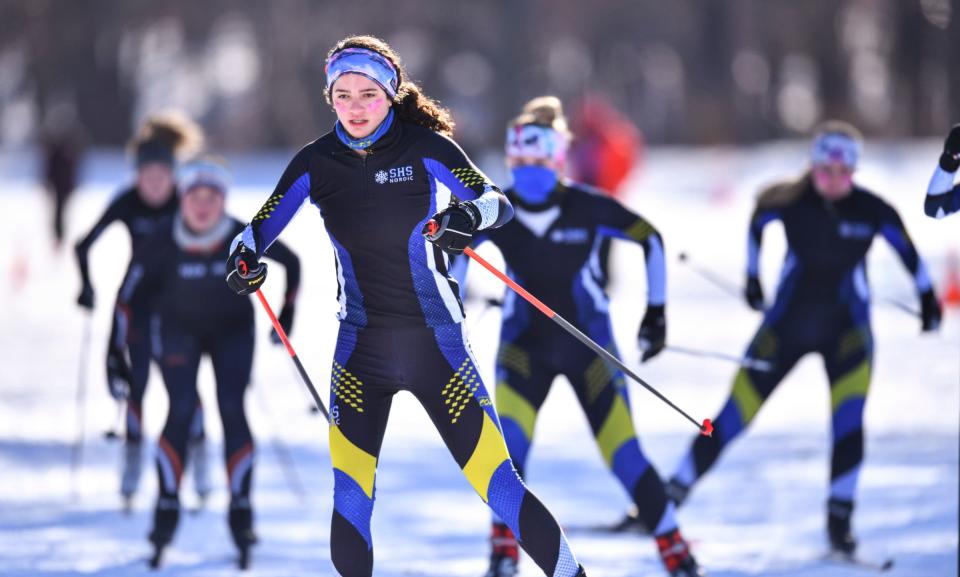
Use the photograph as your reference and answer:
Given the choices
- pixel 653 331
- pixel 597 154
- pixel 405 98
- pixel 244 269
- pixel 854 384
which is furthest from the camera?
pixel 597 154

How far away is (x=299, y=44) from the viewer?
48.3 meters

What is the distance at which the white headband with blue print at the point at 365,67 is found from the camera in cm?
452

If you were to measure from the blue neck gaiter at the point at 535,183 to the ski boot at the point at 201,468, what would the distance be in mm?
2594

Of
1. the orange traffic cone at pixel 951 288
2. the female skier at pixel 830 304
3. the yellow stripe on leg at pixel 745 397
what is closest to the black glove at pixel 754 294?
the female skier at pixel 830 304

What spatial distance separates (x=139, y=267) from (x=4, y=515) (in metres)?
1.48

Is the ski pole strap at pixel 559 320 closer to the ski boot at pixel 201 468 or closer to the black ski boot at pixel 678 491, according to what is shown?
the black ski boot at pixel 678 491

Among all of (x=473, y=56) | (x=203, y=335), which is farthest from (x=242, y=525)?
(x=473, y=56)

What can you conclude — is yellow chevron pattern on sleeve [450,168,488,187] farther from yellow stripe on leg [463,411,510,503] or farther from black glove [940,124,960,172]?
black glove [940,124,960,172]

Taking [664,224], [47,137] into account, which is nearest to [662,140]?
[664,224]

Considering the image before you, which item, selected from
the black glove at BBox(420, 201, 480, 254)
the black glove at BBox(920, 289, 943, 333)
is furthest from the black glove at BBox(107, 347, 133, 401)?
the black glove at BBox(920, 289, 943, 333)

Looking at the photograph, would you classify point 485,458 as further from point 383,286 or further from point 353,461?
point 383,286

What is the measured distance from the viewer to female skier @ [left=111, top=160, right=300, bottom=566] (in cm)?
646

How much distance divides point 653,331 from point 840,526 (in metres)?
1.33

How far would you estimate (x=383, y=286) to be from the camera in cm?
457
